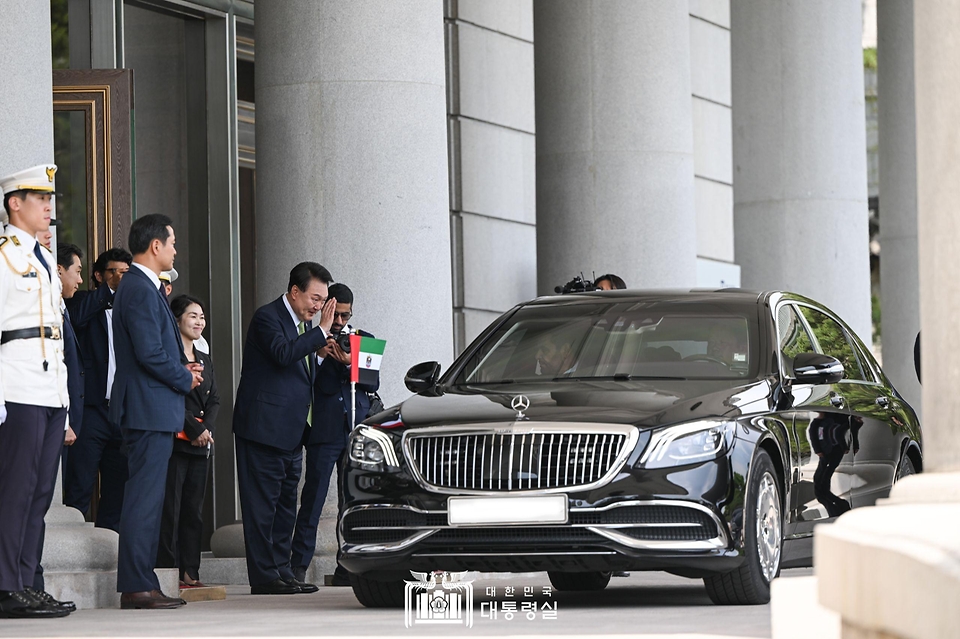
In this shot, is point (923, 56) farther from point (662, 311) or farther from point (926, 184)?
point (662, 311)

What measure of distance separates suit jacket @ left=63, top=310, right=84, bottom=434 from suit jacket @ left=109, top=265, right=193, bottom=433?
0.79 m

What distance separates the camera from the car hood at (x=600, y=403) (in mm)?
8578

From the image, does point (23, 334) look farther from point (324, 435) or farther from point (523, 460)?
point (324, 435)

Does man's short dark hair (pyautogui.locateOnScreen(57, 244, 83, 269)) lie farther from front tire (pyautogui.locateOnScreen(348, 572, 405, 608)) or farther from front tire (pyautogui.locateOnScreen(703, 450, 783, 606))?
front tire (pyautogui.locateOnScreen(703, 450, 783, 606))

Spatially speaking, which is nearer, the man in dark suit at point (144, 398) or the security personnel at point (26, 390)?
the security personnel at point (26, 390)

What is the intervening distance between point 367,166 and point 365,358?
1478 mm

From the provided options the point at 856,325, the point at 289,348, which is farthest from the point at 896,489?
the point at 856,325

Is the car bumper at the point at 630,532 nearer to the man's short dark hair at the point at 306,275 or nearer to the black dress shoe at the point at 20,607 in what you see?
the black dress shoe at the point at 20,607

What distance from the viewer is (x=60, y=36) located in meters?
15.1

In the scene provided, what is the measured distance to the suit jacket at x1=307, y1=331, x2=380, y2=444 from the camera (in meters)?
11.6

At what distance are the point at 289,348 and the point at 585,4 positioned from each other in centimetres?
633

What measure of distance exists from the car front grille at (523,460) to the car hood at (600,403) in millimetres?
100

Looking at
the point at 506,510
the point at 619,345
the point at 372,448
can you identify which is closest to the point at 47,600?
the point at 372,448

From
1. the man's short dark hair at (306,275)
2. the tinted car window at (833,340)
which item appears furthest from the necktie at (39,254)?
the tinted car window at (833,340)
